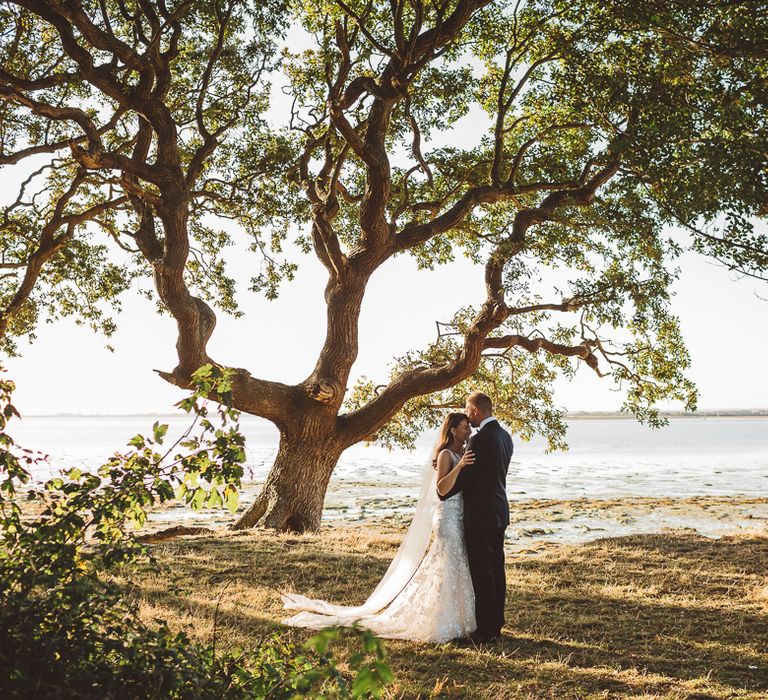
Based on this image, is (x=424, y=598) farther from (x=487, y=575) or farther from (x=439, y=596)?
(x=487, y=575)

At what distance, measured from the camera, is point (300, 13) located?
41.6 ft

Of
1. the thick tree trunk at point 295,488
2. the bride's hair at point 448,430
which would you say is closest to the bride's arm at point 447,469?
the bride's hair at point 448,430

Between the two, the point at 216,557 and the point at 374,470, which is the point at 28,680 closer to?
the point at 216,557

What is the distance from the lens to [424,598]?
669 cm

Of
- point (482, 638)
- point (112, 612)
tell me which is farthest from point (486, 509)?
point (112, 612)

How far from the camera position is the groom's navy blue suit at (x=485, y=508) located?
6.64 metres

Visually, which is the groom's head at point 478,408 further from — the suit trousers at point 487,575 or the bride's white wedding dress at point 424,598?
the suit trousers at point 487,575

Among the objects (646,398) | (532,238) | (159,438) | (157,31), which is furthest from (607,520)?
(159,438)

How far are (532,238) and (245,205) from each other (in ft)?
21.8

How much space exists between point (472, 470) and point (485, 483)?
0.62 feet

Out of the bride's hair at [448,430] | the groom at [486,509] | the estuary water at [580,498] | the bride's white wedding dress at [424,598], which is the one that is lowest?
the estuary water at [580,498]

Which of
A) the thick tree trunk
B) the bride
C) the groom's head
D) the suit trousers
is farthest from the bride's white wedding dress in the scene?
the thick tree trunk

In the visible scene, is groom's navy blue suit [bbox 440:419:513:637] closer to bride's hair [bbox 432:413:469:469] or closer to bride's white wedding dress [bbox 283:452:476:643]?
bride's white wedding dress [bbox 283:452:476:643]

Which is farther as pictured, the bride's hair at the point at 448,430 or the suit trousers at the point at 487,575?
the bride's hair at the point at 448,430
